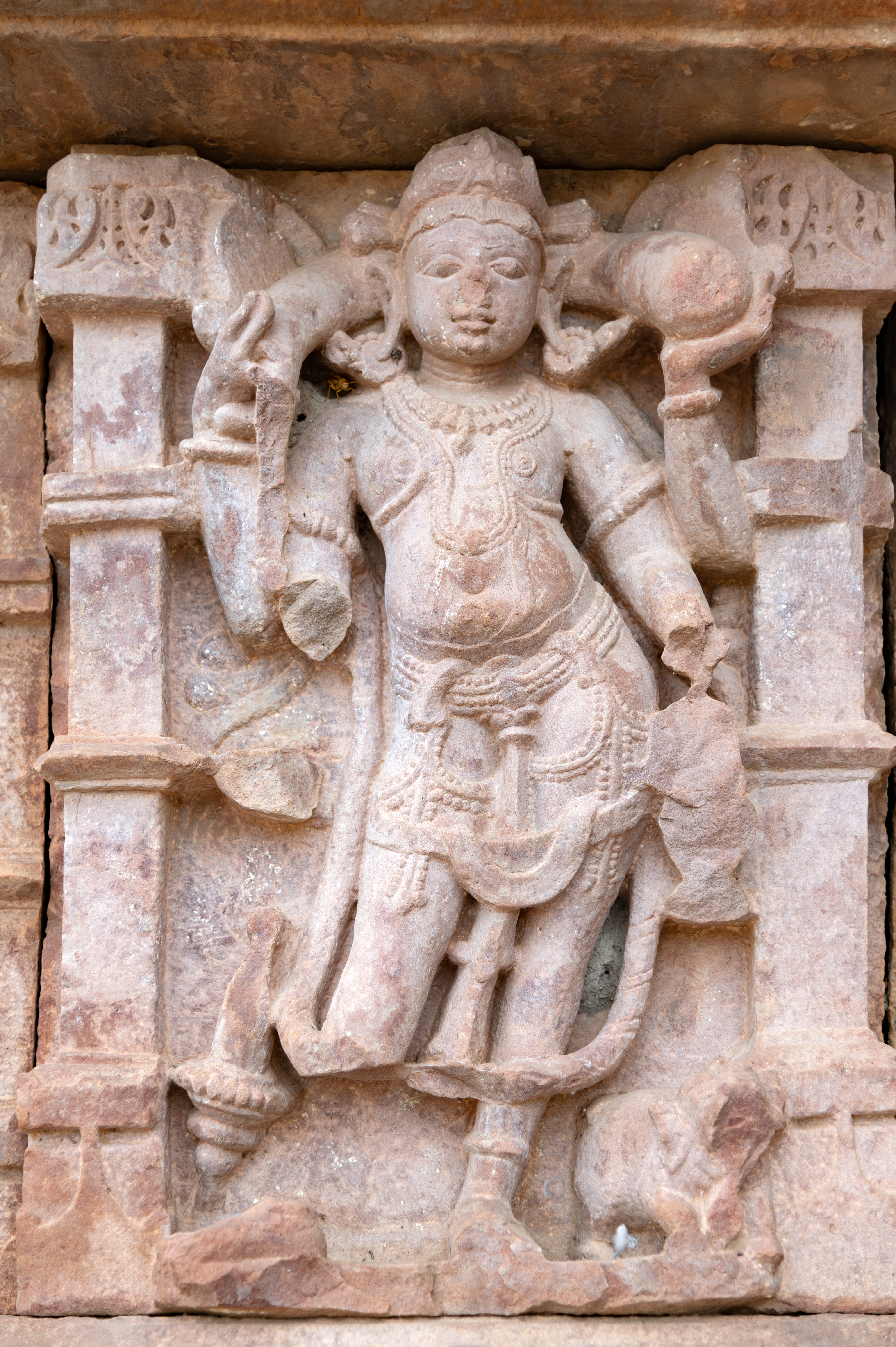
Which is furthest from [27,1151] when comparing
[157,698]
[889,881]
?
[889,881]

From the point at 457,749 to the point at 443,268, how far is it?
1248 millimetres

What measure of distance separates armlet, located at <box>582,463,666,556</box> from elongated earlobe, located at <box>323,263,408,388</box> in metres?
0.68

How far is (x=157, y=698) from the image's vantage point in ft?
11.1

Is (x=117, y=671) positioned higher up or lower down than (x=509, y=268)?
lower down

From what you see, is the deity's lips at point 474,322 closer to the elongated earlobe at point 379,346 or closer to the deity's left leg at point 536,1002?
the elongated earlobe at point 379,346

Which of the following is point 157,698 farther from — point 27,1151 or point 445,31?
point 445,31

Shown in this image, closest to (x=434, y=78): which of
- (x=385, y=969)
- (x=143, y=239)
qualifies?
(x=143, y=239)

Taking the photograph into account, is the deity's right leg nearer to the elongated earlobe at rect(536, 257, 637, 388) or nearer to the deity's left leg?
the deity's left leg

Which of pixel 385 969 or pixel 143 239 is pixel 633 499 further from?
pixel 143 239

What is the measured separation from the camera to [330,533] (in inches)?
133

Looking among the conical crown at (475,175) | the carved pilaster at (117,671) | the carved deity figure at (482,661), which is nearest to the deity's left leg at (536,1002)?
the carved deity figure at (482,661)

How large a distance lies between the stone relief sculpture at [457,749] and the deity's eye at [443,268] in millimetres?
11

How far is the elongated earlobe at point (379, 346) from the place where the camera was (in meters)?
3.54

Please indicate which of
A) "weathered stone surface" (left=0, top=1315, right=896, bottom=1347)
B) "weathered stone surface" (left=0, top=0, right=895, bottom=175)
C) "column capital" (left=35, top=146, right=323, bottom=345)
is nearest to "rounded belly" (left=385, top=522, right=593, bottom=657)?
"column capital" (left=35, top=146, right=323, bottom=345)
